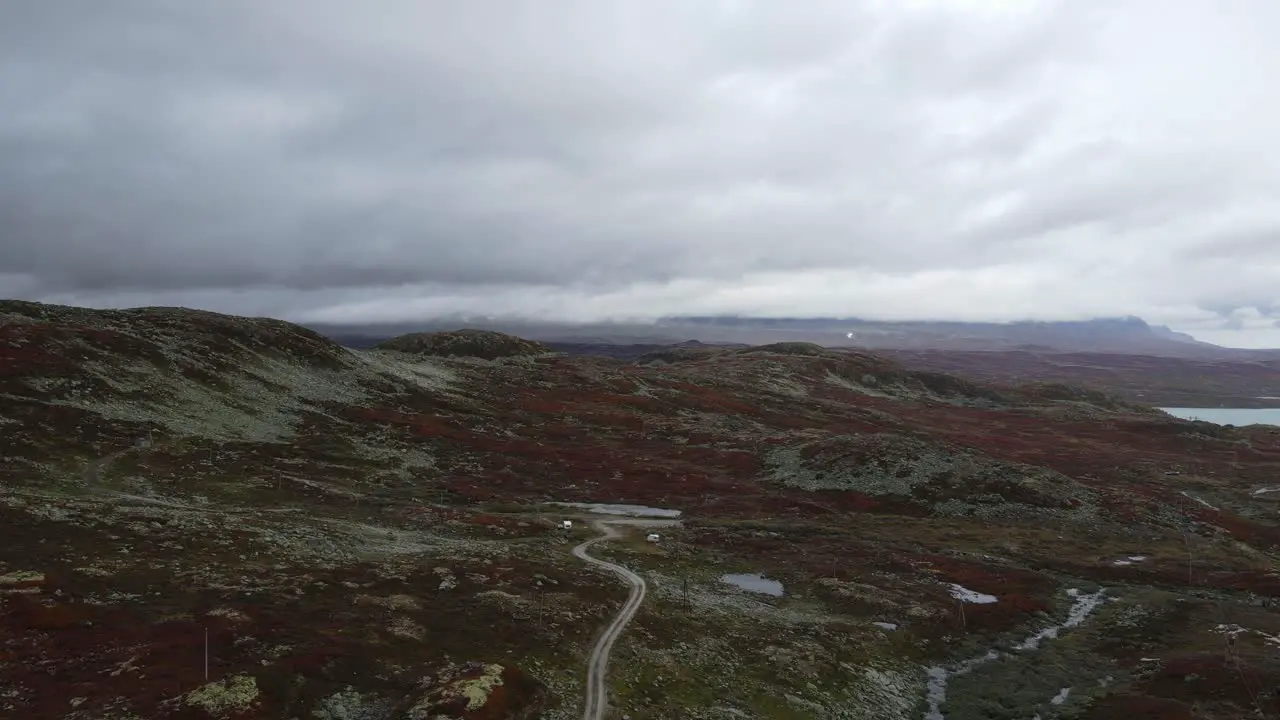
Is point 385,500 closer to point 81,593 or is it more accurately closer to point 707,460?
point 81,593

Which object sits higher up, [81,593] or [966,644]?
[81,593]

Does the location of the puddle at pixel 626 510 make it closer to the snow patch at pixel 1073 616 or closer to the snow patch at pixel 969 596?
the snow patch at pixel 969 596

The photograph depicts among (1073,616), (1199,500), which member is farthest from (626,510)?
(1199,500)

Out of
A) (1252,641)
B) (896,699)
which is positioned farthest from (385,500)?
(1252,641)

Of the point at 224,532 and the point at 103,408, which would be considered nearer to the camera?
the point at 224,532

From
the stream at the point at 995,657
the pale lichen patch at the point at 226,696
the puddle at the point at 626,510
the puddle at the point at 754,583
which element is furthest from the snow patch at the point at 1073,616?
the pale lichen patch at the point at 226,696

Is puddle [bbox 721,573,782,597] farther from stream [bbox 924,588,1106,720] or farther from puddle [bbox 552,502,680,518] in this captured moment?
puddle [bbox 552,502,680,518]

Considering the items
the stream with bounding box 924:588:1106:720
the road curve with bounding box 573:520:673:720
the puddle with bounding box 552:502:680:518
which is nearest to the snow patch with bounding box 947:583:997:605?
the stream with bounding box 924:588:1106:720
